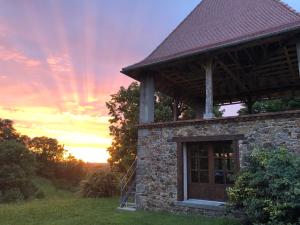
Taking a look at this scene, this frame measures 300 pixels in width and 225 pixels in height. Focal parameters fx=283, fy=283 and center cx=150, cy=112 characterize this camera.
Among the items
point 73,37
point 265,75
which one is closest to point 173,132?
point 265,75

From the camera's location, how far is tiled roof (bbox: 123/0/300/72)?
25.9 ft

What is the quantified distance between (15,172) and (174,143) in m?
14.6

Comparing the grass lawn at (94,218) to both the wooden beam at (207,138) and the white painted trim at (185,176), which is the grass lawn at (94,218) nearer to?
the white painted trim at (185,176)

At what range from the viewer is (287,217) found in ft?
18.8

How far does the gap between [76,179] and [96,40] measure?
22990 millimetres

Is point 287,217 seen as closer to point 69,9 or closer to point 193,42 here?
point 193,42

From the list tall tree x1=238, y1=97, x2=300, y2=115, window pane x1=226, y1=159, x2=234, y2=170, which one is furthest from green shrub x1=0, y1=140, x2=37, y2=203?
tall tree x1=238, y1=97, x2=300, y2=115

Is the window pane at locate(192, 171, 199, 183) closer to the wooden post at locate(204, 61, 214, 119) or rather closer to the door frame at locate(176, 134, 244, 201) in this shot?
the door frame at locate(176, 134, 244, 201)

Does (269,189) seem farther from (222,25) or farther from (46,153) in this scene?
(46,153)

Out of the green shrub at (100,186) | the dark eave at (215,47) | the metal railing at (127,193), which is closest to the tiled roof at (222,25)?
the dark eave at (215,47)

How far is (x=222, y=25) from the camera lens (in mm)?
9883

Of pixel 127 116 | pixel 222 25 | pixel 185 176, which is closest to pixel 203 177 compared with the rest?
pixel 185 176

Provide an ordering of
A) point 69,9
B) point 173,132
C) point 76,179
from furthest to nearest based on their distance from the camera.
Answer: point 76,179 < point 69,9 < point 173,132

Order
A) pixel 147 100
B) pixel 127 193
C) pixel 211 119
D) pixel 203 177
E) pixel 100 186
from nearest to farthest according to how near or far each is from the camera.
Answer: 1. pixel 211 119
2. pixel 203 177
3. pixel 147 100
4. pixel 127 193
5. pixel 100 186
